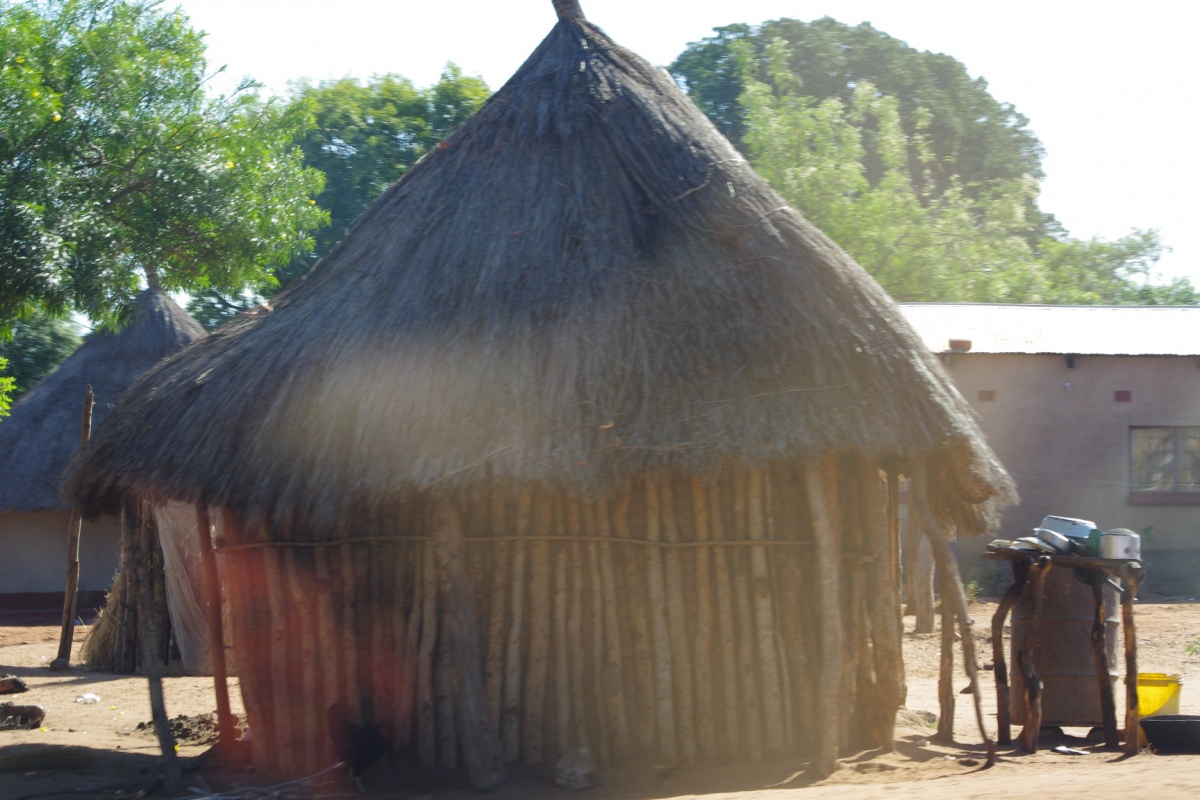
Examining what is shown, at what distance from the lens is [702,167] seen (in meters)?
7.70

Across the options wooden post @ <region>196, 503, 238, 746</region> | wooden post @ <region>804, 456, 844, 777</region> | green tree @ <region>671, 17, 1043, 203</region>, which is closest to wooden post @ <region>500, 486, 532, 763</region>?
wooden post @ <region>804, 456, 844, 777</region>

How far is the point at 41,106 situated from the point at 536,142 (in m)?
3.53

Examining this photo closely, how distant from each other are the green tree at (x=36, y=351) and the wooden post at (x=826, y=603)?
21.9 metres

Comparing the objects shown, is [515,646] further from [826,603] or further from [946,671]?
[946,671]

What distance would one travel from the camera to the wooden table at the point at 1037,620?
702 cm

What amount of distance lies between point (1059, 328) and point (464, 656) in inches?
561

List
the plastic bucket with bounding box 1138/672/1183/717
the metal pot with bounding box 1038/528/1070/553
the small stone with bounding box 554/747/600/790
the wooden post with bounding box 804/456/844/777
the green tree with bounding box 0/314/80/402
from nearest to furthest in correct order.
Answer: the small stone with bounding box 554/747/600/790 → the wooden post with bounding box 804/456/844/777 → the metal pot with bounding box 1038/528/1070/553 → the plastic bucket with bounding box 1138/672/1183/717 → the green tree with bounding box 0/314/80/402

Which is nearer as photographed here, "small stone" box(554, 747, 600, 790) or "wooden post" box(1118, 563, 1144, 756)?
"small stone" box(554, 747, 600, 790)

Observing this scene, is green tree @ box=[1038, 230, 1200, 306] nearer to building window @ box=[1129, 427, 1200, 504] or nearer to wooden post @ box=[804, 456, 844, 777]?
building window @ box=[1129, 427, 1200, 504]

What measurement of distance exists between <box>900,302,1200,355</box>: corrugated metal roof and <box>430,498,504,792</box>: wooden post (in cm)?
1150

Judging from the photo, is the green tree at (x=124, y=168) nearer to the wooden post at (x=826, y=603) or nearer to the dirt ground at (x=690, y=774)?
the dirt ground at (x=690, y=774)

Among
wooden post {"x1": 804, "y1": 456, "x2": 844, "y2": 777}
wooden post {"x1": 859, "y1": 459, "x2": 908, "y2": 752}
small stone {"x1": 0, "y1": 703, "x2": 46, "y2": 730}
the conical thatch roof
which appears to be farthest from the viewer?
the conical thatch roof

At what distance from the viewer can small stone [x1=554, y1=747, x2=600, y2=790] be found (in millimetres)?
6289

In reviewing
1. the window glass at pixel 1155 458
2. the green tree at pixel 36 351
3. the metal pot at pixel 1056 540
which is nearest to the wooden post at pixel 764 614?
the metal pot at pixel 1056 540
